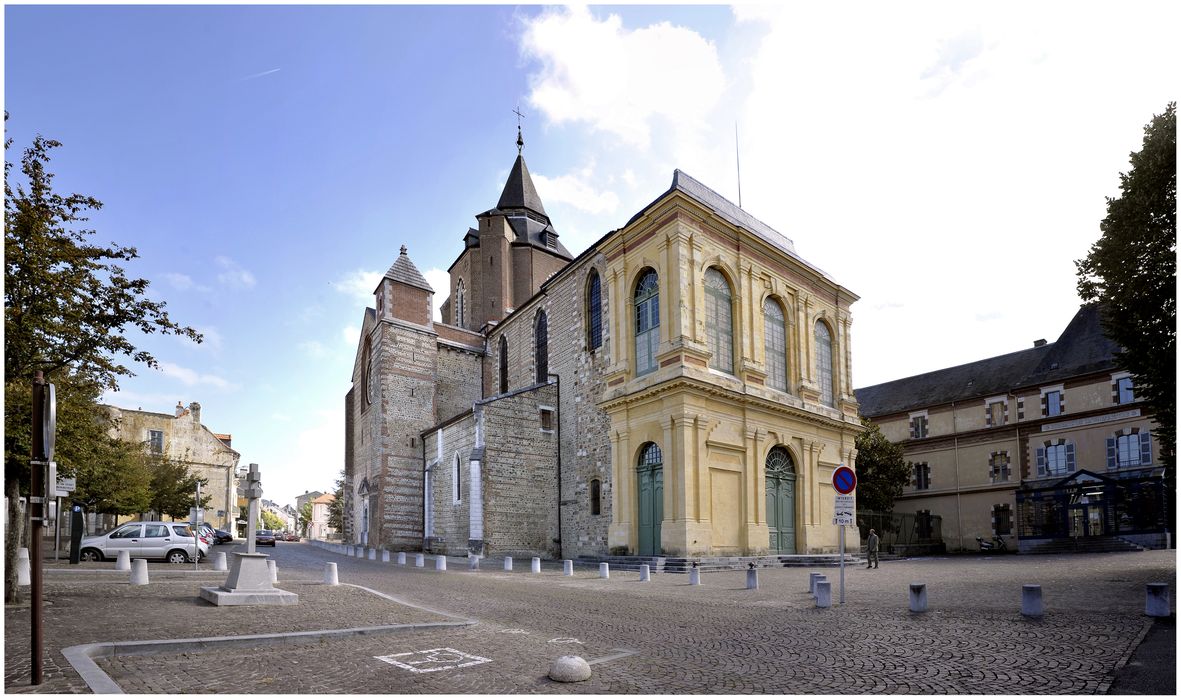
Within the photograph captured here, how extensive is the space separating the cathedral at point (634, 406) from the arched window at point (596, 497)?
0.08 meters

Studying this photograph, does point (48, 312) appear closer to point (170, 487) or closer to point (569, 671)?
point (569, 671)

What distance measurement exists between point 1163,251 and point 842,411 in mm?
15509

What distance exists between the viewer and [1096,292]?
15.5 m

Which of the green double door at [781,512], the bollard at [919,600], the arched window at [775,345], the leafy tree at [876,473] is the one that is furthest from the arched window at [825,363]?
the bollard at [919,600]

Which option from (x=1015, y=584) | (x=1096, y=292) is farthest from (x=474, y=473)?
(x=1096, y=292)

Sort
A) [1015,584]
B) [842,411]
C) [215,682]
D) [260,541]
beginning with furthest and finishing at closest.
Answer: [260,541] → [842,411] → [1015,584] → [215,682]

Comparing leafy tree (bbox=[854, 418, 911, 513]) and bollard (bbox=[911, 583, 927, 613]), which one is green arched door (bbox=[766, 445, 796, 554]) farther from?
bollard (bbox=[911, 583, 927, 613])

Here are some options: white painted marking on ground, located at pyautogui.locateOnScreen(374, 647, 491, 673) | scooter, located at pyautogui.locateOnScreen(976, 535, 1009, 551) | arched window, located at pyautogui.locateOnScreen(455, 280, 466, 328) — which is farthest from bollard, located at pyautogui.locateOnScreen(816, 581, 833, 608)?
arched window, located at pyautogui.locateOnScreen(455, 280, 466, 328)

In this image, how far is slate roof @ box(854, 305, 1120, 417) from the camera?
37156mm

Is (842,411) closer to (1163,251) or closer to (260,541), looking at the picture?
(1163,251)

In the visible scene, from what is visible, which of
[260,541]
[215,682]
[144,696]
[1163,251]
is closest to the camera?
[144,696]

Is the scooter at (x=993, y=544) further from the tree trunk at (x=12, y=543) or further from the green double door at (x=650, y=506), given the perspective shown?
Result: the tree trunk at (x=12, y=543)

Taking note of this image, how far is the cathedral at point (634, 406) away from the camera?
75.8 ft

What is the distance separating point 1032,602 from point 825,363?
20000mm
